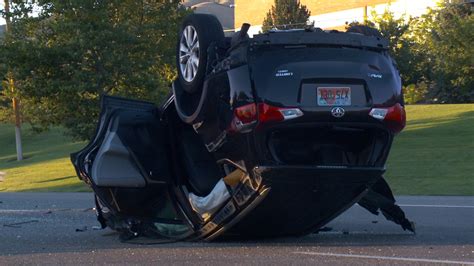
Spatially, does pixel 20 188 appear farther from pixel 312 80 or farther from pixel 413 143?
pixel 312 80

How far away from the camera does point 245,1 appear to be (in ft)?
243

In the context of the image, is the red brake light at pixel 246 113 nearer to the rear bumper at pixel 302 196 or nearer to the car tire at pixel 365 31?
the rear bumper at pixel 302 196

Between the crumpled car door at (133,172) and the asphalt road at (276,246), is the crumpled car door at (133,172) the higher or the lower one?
the higher one

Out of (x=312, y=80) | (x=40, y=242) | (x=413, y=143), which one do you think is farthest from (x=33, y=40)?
(x=413, y=143)

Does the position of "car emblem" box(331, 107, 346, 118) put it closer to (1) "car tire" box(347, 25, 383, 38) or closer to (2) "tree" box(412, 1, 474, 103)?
(1) "car tire" box(347, 25, 383, 38)

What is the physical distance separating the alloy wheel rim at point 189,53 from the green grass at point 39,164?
15.1m

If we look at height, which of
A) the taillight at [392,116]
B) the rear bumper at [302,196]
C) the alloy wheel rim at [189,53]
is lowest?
the rear bumper at [302,196]

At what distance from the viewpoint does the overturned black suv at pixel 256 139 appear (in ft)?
23.3

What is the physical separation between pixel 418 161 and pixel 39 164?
18.8m

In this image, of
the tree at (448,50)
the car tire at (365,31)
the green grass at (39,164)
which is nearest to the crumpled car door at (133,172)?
the car tire at (365,31)

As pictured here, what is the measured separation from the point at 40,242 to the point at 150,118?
2.06 meters

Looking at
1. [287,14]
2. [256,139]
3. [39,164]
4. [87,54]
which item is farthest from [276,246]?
[287,14]

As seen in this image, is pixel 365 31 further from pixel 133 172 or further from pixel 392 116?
pixel 133 172

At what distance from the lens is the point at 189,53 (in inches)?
318
